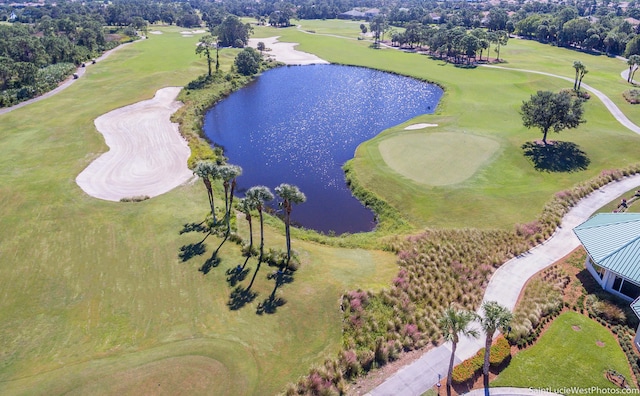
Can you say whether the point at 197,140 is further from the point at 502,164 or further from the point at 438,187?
the point at 502,164

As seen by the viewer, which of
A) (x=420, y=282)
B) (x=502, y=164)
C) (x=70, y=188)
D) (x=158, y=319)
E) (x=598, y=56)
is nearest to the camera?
(x=158, y=319)

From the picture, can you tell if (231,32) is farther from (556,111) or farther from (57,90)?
(556,111)

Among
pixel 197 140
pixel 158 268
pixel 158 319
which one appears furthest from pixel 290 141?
pixel 158 319

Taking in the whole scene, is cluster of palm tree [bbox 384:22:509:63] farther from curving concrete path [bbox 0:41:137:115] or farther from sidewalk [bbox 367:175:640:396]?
curving concrete path [bbox 0:41:137:115]

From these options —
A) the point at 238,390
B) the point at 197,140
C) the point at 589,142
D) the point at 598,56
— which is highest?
the point at 598,56

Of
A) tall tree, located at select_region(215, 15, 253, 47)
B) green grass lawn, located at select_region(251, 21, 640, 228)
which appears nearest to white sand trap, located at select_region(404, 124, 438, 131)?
green grass lawn, located at select_region(251, 21, 640, 228)

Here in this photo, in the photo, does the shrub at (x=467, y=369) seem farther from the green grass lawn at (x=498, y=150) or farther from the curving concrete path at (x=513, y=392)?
the green grass lawn at (x=498, y=150)

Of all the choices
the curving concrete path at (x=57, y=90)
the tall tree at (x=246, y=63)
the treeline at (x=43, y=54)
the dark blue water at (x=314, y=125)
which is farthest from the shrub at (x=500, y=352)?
the tall tree at (x=246, y=63)

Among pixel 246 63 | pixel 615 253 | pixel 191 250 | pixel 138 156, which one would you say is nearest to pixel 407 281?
pixel 615 253
